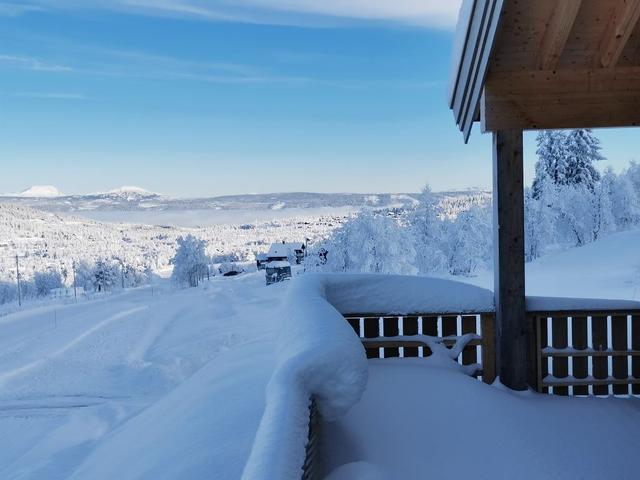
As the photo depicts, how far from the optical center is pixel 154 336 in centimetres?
1745

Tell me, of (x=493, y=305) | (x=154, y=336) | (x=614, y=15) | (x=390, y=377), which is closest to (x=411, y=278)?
(x=493, y=305)

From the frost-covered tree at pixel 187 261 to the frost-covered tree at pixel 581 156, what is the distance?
39.3 m

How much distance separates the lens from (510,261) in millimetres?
3918

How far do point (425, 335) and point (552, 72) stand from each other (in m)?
2.28

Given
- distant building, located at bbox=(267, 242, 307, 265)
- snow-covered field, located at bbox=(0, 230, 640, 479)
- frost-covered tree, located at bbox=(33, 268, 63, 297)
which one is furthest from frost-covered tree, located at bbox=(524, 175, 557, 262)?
frost-covered tree, located at bbox=(33, 268, 63, 297)

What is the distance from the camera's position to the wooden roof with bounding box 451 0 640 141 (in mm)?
3730

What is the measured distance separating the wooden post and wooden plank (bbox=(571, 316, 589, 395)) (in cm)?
38

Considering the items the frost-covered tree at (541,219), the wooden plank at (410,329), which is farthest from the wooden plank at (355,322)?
the frost-covered tree at (541,219)

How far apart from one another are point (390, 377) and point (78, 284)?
315ft

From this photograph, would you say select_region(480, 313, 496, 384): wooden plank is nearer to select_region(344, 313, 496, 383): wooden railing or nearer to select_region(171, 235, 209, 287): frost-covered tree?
select_region(344, 313, 496, 383): wooden railing

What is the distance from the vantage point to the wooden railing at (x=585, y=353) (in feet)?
13.4

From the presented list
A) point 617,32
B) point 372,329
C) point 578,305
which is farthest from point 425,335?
point 617,32

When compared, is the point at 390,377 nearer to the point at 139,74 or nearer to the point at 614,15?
the point at 614,15

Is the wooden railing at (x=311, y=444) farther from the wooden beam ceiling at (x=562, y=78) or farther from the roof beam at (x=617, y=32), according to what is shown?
the roof beam at (x=617, y=32)
